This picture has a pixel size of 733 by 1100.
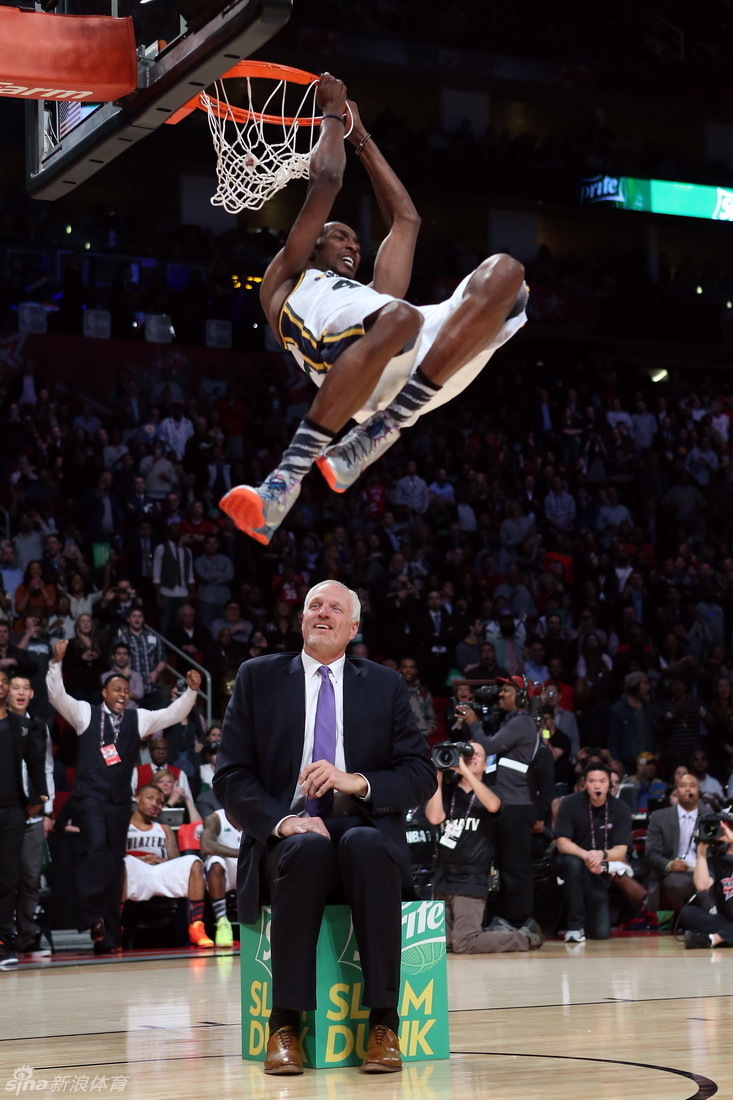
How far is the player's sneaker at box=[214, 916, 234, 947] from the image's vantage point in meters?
11.4

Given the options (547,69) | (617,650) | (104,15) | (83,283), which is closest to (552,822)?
(617,650)

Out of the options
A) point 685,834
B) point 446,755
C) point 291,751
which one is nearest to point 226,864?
point 446,755

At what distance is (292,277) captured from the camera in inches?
190

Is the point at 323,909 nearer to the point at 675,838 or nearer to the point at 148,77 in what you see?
the point at 148,77

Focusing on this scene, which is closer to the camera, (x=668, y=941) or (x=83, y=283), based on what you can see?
(x=668, y=941)

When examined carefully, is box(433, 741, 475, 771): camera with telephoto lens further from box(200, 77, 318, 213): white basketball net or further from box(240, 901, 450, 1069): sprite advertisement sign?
box(200, 77, 318, 213): white basketball net

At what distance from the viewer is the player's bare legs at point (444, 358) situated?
4.50m

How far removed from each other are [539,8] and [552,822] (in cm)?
1997

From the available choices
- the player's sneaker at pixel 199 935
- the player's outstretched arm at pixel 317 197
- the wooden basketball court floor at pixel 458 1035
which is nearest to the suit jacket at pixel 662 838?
the wooden basketball court floor at pixel 458 1035

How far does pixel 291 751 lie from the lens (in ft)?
19.6

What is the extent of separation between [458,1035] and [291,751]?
154 cm

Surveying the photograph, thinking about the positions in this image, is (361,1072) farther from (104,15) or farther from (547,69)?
(547,69)

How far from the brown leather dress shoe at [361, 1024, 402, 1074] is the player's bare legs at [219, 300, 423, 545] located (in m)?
2.12

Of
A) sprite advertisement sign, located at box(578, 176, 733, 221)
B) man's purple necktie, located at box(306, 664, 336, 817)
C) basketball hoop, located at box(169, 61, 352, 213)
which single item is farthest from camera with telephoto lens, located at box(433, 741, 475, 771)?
sprite advertisement sign, located at box(578, 176, 733, 221)
